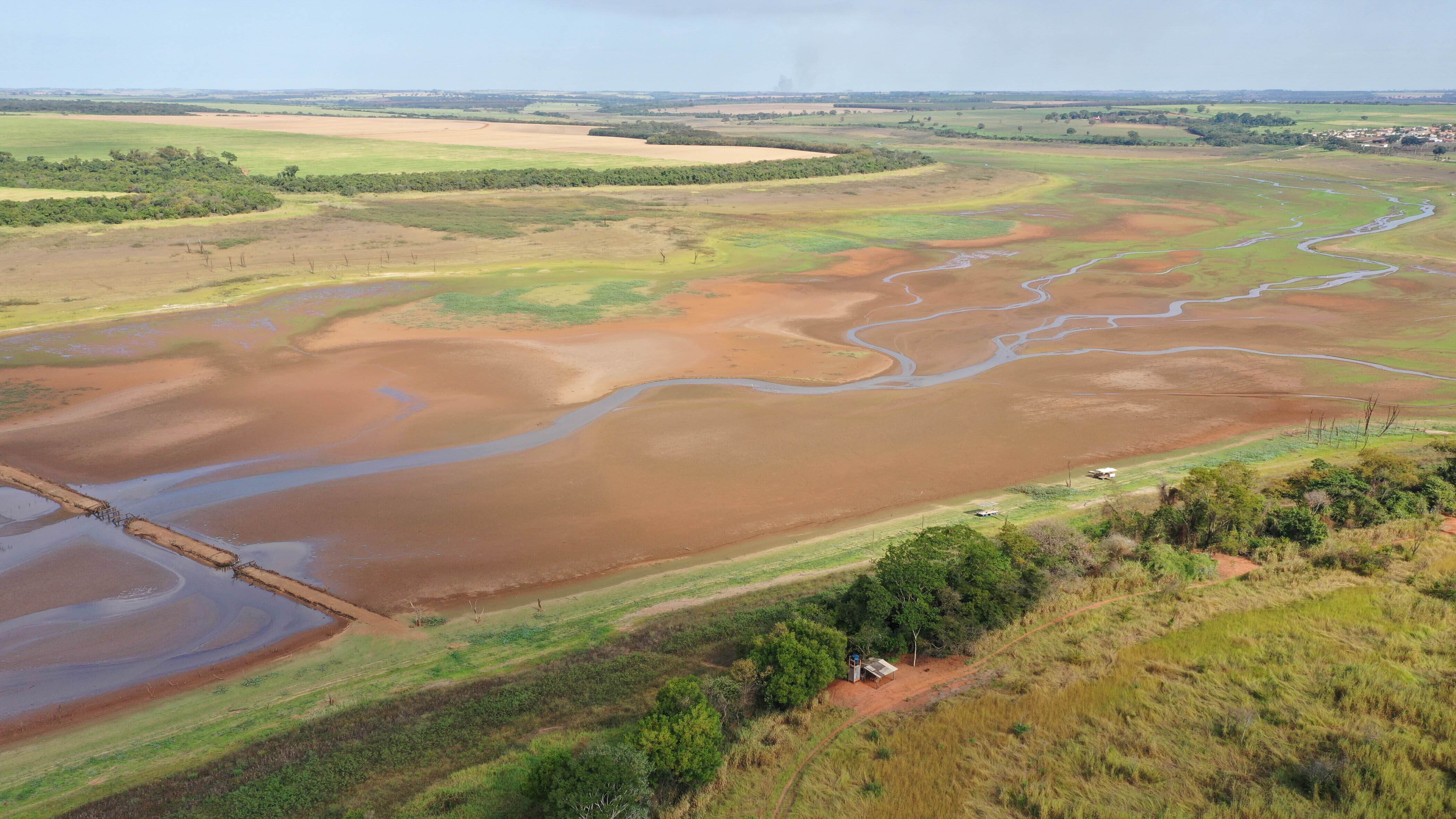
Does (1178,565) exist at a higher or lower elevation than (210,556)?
higher

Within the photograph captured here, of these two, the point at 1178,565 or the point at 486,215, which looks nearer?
the point at 1178,565

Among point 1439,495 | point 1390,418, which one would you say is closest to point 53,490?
point 1439,495

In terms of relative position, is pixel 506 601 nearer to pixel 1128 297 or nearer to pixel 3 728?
pixel 3 728

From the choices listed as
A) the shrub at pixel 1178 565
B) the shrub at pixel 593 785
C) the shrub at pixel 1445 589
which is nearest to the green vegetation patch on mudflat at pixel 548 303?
the shrub at pixel 1178 565

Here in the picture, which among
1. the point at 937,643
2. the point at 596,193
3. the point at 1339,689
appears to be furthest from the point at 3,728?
the point at 596,193

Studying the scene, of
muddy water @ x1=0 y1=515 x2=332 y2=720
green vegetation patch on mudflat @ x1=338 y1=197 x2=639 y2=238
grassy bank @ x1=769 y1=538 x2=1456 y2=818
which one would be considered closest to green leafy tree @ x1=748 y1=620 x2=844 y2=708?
grassy bank @ x1=769 y1=538 x2=1456 y2=818

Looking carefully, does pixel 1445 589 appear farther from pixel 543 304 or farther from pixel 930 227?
pixel 930 227

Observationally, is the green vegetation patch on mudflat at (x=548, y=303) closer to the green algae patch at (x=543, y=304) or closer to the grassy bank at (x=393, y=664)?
the green algae patch at (x=543, y=304)
